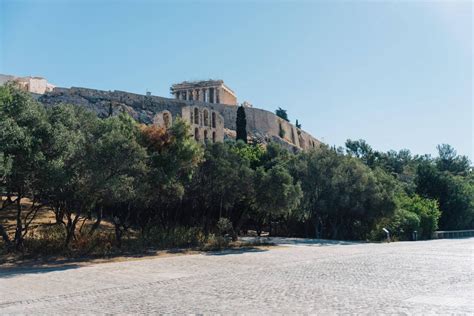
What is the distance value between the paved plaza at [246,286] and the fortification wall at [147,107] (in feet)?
127

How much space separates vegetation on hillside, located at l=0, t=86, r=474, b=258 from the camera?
15.1 metres

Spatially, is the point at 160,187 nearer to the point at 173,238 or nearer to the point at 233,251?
the point at 173,238

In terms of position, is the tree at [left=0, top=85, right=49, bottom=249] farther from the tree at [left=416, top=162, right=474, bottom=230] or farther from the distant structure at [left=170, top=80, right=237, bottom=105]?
the distant structure at [left=170, top=80, right=237, bottom=105]

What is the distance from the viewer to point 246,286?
10.7 m

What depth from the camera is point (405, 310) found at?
7859mm

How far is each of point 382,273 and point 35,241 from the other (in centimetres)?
1274

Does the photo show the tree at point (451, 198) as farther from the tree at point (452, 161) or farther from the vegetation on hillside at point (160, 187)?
the tree at point (452, 161)

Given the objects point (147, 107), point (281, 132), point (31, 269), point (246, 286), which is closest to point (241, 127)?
point (147, 107)

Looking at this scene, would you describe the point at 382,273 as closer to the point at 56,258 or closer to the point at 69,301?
the point at 69,301

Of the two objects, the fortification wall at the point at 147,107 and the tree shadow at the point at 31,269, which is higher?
the fortification wall at the point at 147,107

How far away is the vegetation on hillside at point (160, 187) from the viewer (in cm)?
1513

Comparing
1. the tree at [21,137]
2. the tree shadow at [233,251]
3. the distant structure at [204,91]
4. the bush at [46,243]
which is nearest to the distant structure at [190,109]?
the distant structure at [204,91]

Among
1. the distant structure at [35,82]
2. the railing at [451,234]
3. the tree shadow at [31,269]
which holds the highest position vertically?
the distant structure at [35,82]

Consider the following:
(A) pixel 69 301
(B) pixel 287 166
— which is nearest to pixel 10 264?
(A) pixel 69 301
